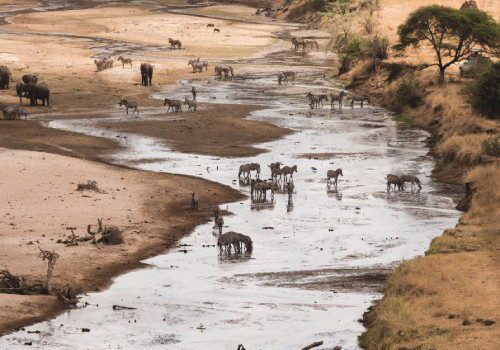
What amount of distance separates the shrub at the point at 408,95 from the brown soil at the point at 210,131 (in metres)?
8.81

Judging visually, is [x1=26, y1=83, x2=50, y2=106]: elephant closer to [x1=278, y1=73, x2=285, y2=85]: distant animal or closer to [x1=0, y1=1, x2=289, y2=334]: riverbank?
[x1=0, y1=1, x2=289, y2=334]: riverbank

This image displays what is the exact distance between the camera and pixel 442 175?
1625 inches

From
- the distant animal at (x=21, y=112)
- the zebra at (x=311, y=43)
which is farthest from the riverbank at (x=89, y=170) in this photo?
the zebra at (x=311, y=43)

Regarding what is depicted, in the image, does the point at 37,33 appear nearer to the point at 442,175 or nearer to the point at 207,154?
the point at 207,154

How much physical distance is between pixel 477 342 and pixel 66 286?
10.2 meters

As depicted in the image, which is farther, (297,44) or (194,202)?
(297,44)

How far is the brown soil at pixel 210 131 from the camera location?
4750 cm

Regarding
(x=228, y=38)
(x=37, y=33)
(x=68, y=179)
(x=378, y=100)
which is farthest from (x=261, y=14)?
(x=68, y=179)

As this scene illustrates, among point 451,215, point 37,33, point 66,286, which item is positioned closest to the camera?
point 66,286

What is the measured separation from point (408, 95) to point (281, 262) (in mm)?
31878

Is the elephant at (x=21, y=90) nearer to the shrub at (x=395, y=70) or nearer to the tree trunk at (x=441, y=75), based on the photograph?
the shrub at (x=395, y=70)

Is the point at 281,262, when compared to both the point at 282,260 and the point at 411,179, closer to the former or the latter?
the point at 282,260

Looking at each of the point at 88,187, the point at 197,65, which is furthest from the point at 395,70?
the point at 88,187

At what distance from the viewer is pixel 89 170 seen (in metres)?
39.7
